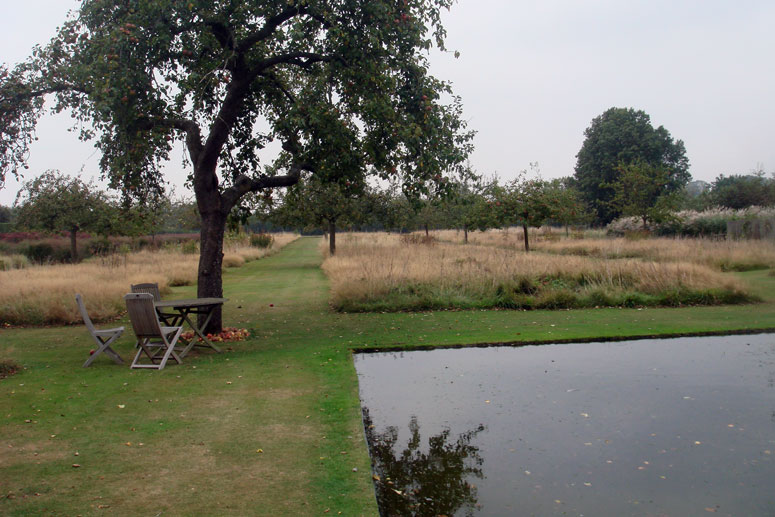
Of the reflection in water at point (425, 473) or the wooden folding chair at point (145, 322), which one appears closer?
the reflection in water at point (425, 473)

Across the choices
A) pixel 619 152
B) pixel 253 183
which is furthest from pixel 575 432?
pixel 619 152

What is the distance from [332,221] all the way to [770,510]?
26.8 m

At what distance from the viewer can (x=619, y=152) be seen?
200 ft

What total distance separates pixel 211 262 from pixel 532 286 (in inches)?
318

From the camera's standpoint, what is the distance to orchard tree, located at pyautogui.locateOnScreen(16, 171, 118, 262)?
26359 mm

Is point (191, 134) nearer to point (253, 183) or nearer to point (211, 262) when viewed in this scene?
point (253, 183)

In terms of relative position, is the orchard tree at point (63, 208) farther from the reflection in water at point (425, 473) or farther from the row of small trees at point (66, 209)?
the reflection in water at point (425, 473)

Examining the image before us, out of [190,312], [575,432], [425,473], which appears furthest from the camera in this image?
[190,312]

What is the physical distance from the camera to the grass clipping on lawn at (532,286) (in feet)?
46.5

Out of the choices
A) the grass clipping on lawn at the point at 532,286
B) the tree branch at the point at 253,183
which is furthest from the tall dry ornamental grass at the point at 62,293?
the grass clipping on lawn at the point at 532,286

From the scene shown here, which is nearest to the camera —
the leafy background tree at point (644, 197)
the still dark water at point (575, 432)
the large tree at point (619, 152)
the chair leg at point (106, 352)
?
the still dark water at point (575, 432)

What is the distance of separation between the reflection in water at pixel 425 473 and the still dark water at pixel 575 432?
16 mm

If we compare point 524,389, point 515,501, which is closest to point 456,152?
point 524,389

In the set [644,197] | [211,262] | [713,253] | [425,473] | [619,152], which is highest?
[619,152]
